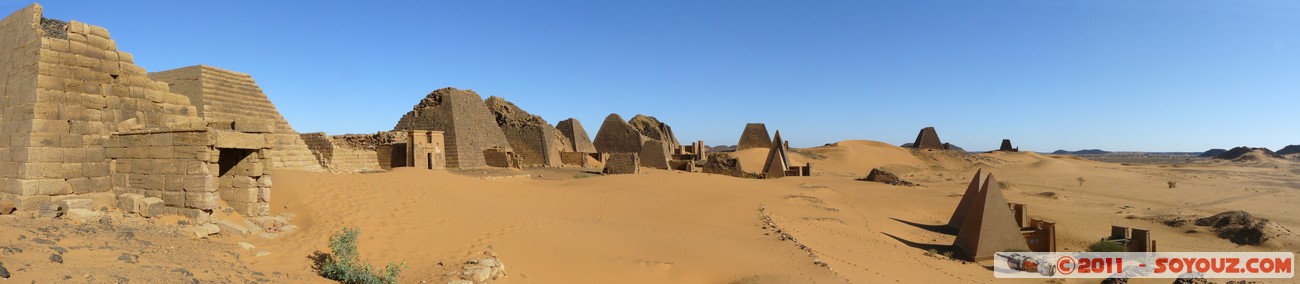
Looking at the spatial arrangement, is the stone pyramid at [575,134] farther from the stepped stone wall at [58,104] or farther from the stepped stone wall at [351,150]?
the stepped stone wall at [58,104]

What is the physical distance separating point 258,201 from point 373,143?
619 inches

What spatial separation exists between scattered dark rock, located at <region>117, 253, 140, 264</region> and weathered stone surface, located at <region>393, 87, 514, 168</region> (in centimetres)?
1910

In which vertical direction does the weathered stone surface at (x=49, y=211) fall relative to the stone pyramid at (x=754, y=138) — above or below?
below

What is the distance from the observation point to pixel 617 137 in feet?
122

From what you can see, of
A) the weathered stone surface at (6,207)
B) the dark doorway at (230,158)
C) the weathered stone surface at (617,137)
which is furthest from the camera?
the weathered stone surface at (617,137)

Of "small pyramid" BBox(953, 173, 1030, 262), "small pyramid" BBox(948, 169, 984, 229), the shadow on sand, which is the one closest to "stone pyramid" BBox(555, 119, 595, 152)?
the shadow on sand

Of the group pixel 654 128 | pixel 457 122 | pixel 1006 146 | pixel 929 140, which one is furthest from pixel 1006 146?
pixel 457 122

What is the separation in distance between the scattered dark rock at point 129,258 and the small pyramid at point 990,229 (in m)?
10.8

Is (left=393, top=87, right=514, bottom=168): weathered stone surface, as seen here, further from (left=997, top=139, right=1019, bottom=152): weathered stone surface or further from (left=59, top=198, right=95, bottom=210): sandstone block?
(left=997, top=139, right=1019, bottom=152): weathered stone surface

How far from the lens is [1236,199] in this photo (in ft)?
67.7

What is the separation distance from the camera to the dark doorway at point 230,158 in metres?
7.85

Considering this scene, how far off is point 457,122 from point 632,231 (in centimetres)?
1704

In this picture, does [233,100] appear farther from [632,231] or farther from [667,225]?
[667,225]

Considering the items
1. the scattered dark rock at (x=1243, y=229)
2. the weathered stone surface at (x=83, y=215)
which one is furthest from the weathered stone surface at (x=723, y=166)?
the weathered stone surface at (x=83, y=215)
